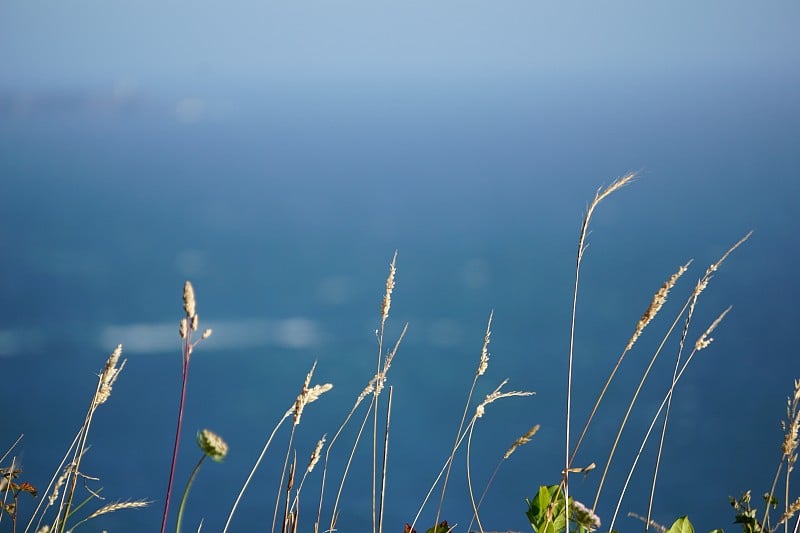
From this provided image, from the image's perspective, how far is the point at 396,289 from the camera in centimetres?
6812

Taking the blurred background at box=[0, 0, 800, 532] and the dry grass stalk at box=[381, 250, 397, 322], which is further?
the blurred background at box=[0, 0, 800, 532]

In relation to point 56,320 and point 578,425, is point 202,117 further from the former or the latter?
point 578,425

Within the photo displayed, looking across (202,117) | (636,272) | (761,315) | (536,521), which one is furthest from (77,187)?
(536,521)

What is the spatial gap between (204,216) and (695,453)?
55.5 metres

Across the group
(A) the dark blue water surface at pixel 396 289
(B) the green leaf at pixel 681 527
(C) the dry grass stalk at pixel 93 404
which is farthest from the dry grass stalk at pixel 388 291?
(A) the dark blue water surface at pixel 396 289

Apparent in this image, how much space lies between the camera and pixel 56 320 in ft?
211

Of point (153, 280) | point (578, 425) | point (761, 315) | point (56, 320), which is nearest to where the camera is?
point (578, 425)

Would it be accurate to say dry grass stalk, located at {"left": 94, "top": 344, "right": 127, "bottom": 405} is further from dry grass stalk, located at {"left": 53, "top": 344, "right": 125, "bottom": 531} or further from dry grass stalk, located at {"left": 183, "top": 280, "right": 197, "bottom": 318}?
dry grass stalk, located at {"left": 183, "top": 280, "right": 197, "bottom": 318}

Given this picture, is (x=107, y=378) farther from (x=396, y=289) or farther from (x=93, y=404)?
(x=396, y=289)

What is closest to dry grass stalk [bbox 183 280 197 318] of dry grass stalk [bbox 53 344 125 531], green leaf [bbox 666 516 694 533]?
dry grass stalk [bbox 53 344 125 531]

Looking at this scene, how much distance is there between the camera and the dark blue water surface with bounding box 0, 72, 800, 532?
1751 inches

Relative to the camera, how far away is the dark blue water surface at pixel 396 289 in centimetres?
4447

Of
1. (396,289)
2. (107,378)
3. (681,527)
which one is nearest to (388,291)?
(107,378)

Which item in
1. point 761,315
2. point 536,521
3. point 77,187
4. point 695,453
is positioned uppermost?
point 536,521
